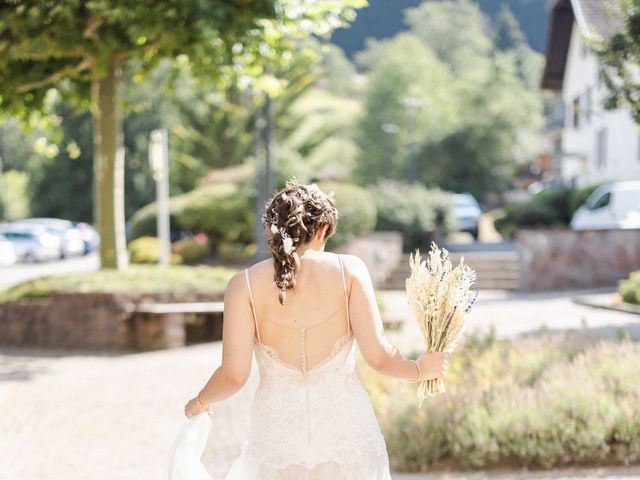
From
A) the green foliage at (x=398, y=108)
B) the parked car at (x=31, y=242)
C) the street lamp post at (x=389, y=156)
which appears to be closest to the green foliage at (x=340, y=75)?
the green foliage at (x=398, y=108)

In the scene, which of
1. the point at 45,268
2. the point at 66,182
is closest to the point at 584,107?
the point at 45,268

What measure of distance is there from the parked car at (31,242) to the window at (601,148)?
891 inches

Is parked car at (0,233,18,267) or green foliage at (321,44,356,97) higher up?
green foliage at (321,44,356,97)

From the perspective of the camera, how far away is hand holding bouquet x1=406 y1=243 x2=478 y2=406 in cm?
423

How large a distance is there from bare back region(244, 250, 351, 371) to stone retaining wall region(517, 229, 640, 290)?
2156 centimetres

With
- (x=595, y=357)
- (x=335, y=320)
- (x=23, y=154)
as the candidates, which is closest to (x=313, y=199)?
(x=335, y=320)

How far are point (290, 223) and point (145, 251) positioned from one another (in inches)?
1118

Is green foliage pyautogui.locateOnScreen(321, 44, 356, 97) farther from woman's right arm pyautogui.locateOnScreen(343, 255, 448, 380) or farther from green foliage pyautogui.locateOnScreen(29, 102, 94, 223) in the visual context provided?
woman's right arm pyautogui.locateOnScreen(343, 255, 448, 380)

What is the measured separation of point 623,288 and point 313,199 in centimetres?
1614

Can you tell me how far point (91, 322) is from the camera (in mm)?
16172

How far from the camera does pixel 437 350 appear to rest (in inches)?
169

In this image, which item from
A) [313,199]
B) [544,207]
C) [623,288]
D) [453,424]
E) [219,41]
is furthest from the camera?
[544,207]

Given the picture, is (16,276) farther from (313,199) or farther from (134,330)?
(313,199)

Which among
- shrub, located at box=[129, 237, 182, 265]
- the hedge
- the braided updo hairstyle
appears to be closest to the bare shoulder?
the braided updo hairstyle
